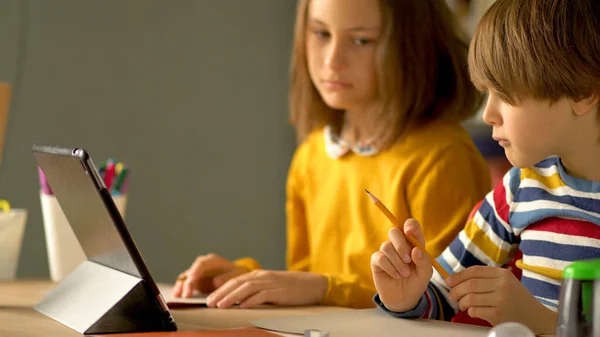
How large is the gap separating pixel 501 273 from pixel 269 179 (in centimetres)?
166

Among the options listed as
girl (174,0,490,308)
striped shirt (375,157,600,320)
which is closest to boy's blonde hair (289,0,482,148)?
girl (174,0,490,308)

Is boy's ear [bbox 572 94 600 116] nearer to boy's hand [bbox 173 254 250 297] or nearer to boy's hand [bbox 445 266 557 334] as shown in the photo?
boy's hand [bbox 445 266 557 334]

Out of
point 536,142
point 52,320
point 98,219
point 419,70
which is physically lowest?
point 52,320

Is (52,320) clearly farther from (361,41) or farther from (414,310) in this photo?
(361,41)

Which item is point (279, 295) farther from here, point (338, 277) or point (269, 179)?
point (269, 179)

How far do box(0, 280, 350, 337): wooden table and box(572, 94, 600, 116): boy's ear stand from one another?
390 millimetres

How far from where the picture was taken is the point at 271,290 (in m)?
1.10

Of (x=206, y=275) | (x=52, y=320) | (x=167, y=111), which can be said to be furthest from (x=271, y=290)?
(x=167, y=111)

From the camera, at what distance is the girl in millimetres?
1260

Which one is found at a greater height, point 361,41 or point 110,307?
point 361,41

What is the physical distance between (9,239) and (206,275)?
344 mm

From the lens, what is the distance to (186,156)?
2.32m

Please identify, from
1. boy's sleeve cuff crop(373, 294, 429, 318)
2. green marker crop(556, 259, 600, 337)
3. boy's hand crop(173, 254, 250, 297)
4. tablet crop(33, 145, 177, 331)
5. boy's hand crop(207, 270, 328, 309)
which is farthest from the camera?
boy's hand crop(173, 254, 250, 297)

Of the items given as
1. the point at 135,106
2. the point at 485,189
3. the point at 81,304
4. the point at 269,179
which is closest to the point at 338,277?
the point at 485,189
